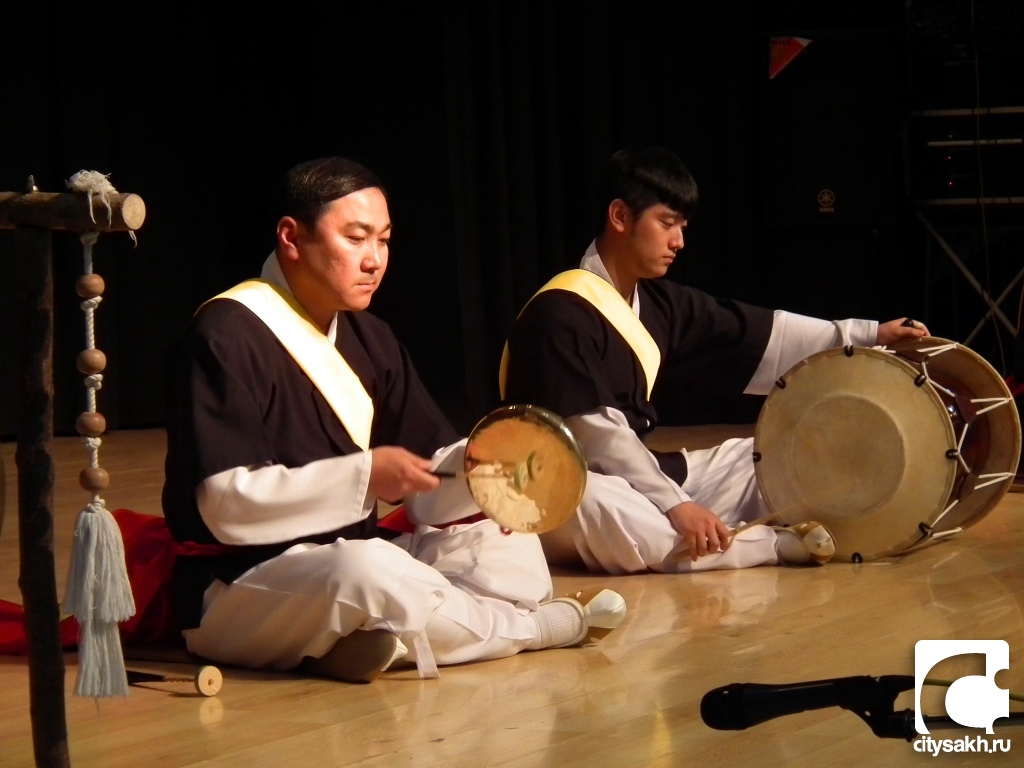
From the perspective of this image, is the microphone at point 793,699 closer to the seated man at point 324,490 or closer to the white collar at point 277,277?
the seated man at point 324,490

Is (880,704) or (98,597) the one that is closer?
(880,704)

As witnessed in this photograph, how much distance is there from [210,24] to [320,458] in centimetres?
430

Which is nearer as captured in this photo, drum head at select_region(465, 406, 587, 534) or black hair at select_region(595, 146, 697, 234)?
drum head at select_region(465, 406, 587, 534)

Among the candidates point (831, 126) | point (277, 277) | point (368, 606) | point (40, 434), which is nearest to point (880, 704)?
point (40, 434)

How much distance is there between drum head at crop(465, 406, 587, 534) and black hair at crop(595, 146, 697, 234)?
1.29 meters

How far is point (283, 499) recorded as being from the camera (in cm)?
229

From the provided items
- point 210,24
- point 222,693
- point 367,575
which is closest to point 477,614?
point 367,575

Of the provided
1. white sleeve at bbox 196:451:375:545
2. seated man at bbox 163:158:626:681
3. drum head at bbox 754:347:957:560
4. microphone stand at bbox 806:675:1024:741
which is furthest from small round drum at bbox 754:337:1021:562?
microphone stand at bbox 806:675:1024:741

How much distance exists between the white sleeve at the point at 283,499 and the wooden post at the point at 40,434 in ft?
1.72

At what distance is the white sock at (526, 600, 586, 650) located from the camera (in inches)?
98.5

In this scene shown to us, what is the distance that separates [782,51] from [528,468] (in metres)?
3.58

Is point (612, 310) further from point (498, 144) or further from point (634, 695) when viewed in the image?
point (498, 144)

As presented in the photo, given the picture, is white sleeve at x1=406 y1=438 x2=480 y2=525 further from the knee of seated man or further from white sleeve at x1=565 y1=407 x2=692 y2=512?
white sleeve at x1=565 y1=407 x2=692 y2=512

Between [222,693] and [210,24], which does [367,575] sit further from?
[210,24]
